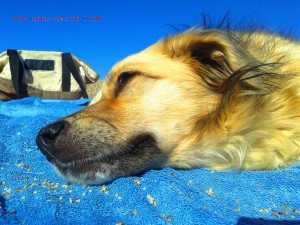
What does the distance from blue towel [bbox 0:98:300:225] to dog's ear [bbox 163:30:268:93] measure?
57cm

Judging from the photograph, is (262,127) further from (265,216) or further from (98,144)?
(98,144)

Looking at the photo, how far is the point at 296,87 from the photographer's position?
2.61m

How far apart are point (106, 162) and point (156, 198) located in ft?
1.48

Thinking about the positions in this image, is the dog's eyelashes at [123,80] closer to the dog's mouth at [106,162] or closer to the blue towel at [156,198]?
the dog's mouth at [106,162]

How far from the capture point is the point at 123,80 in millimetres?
2627

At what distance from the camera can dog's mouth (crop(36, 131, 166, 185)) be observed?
219cm

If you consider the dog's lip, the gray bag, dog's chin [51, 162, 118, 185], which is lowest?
the gray bag

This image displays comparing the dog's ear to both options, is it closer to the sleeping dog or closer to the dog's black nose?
the sleeping dog

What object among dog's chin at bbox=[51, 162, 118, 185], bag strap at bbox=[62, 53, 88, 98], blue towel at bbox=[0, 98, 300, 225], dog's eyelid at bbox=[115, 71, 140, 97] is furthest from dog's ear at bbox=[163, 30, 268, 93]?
bag strap at bbox=[62, 53, 88, 98]

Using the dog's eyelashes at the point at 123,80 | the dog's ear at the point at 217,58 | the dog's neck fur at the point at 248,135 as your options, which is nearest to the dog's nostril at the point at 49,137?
the dog's eyelashes at the point at 123,80

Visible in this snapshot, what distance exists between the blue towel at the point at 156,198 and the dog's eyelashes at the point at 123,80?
0.60 m

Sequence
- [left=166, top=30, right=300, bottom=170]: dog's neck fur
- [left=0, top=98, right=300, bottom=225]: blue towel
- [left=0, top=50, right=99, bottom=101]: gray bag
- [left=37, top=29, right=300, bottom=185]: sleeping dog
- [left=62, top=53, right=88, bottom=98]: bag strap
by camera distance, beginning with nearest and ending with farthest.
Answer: [left=0, top=98, right=300, bottom=225]: blue towel, [left=37, top=29, right=300, bottom=185]: sleeping dog, [left=166, top=30, right=300, bottom=170]: dog's neck fur, [left=0, top=50, right=99, bottom=101]: gray bag, [left=62, top=53, right=88, bottom=98]: bag strap

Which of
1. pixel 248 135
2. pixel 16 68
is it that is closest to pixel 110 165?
pixel 248 135

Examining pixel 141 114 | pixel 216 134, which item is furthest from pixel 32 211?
pixel 216 134
